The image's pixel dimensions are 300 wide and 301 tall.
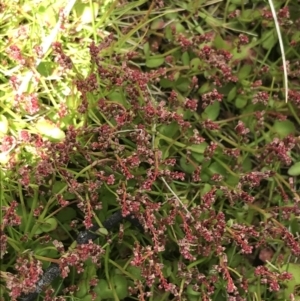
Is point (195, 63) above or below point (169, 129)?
above

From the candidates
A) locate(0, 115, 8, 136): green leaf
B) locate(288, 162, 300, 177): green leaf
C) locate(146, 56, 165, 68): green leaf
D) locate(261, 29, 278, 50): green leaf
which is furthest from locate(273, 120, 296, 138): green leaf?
locate(0, 115, 8, 136): green leaf

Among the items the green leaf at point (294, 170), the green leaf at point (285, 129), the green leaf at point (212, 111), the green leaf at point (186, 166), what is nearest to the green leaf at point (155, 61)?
the green leaf at point (212, 111)

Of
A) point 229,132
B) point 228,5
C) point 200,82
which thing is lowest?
point 229,132

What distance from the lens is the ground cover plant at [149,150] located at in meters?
1.67

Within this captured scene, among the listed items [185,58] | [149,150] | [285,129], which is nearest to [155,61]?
[185,58]

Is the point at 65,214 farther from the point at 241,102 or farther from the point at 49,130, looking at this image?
the point at 241,102

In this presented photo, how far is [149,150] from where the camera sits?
1.67 meters

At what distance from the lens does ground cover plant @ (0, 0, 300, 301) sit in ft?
5.47

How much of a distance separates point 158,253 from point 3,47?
31.3 inches

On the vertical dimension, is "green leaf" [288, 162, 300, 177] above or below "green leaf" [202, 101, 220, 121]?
below

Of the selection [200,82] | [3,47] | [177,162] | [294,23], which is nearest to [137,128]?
Result: [177,162]

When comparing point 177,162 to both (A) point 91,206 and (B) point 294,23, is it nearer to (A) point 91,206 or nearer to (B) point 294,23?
(A) point 91,206

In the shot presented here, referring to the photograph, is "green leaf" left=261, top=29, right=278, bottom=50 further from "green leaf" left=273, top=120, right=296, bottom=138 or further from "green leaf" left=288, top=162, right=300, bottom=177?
"green leaf" left=288, top=162, right=300, bottom=177

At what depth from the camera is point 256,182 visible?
173 centimetres
